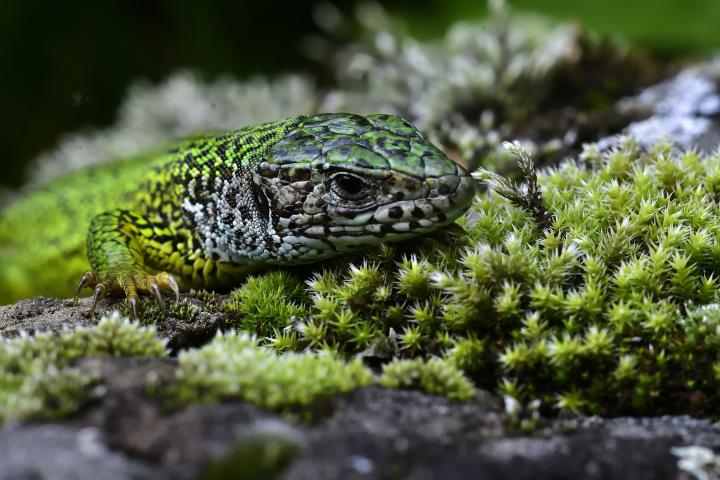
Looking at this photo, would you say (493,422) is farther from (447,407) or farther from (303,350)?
(303,350)

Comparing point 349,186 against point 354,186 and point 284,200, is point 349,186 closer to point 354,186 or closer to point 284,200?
point 354,186

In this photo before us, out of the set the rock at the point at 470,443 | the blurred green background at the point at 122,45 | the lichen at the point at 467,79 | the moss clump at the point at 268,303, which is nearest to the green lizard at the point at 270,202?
the moss clump at the point at 268,303

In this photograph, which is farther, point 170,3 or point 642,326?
point 170,3

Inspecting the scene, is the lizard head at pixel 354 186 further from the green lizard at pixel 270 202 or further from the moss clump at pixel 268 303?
the moss clump at pixel 268 303

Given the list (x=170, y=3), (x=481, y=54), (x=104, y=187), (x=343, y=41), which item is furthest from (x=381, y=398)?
(x=170, y=3)

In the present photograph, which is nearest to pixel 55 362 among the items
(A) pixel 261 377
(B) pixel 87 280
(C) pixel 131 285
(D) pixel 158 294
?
(A) pixel 261 377
